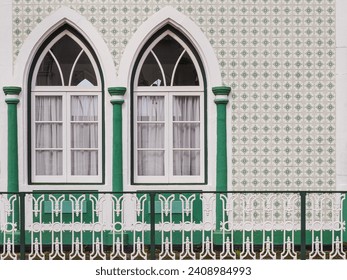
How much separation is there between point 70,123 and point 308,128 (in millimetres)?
3750

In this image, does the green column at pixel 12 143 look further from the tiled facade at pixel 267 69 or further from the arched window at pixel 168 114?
the arched window at pixel 168 114

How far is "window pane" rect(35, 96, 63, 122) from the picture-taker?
31.3 ft

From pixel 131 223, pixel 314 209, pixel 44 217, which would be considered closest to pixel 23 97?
pixel 44 217

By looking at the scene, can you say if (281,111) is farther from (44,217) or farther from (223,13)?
(44,217)

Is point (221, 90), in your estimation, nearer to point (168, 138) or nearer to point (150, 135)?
point (168, 138)

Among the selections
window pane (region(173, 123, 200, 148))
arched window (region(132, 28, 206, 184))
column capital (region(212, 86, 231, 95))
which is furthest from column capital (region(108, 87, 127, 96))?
column capital (region(212, 86, 231, 95))

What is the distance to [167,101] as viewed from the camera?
9.55 metres

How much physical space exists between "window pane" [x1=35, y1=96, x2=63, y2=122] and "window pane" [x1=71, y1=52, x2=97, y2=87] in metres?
0.44

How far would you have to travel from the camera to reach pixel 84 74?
31.3 ft

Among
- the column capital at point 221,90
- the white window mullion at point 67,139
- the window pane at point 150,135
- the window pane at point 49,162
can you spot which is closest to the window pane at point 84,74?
the white window mullion at point 67,139

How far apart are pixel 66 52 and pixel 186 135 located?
233 centimetres

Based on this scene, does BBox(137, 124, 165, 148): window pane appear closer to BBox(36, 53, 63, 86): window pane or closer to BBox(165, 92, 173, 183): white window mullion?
BBox(165, 92, 173, 183): white window mullion

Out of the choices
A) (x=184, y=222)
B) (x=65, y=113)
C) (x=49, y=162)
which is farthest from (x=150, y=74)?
(x=184, y=222)
